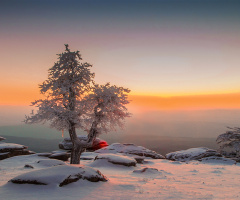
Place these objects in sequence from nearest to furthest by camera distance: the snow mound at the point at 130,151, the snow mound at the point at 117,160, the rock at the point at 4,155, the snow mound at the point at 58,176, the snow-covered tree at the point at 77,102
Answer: the snow mound at the point at 58,176 < the snow-covered tree at the point at 77,102 < the snow mound at the point at 117,160 < the rock at the point at 4,155 < the snow mound at the point at 130,151

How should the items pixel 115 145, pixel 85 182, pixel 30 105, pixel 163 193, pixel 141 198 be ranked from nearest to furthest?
pixel 141 198 < pixel 163 193 < pixel 85 182 < pixel 30 105 < pixel 115 145

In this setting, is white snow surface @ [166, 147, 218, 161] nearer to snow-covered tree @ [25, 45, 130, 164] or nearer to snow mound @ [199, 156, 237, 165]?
snow mound @ [199, 156, 237, 165]

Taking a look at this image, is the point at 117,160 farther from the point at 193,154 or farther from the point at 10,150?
the point at 10,150

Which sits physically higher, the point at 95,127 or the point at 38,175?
the point at 95,127

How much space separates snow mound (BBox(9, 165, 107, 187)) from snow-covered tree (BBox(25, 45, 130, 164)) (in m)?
4.87

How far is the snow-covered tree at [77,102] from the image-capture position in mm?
15250

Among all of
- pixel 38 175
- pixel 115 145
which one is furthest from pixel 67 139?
pixel 38 175

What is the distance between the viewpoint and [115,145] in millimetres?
33125

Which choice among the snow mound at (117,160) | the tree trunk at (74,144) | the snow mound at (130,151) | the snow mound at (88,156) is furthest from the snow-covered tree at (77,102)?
the snow mound at (130,151)

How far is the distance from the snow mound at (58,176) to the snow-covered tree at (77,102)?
487 centimetres

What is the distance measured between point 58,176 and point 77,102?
6733 mm

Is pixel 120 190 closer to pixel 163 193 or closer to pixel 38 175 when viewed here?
pixel 163 193

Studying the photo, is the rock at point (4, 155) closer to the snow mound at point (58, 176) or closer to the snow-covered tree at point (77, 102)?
the snow-covered tree at point (77, 102)

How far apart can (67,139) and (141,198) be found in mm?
38008
